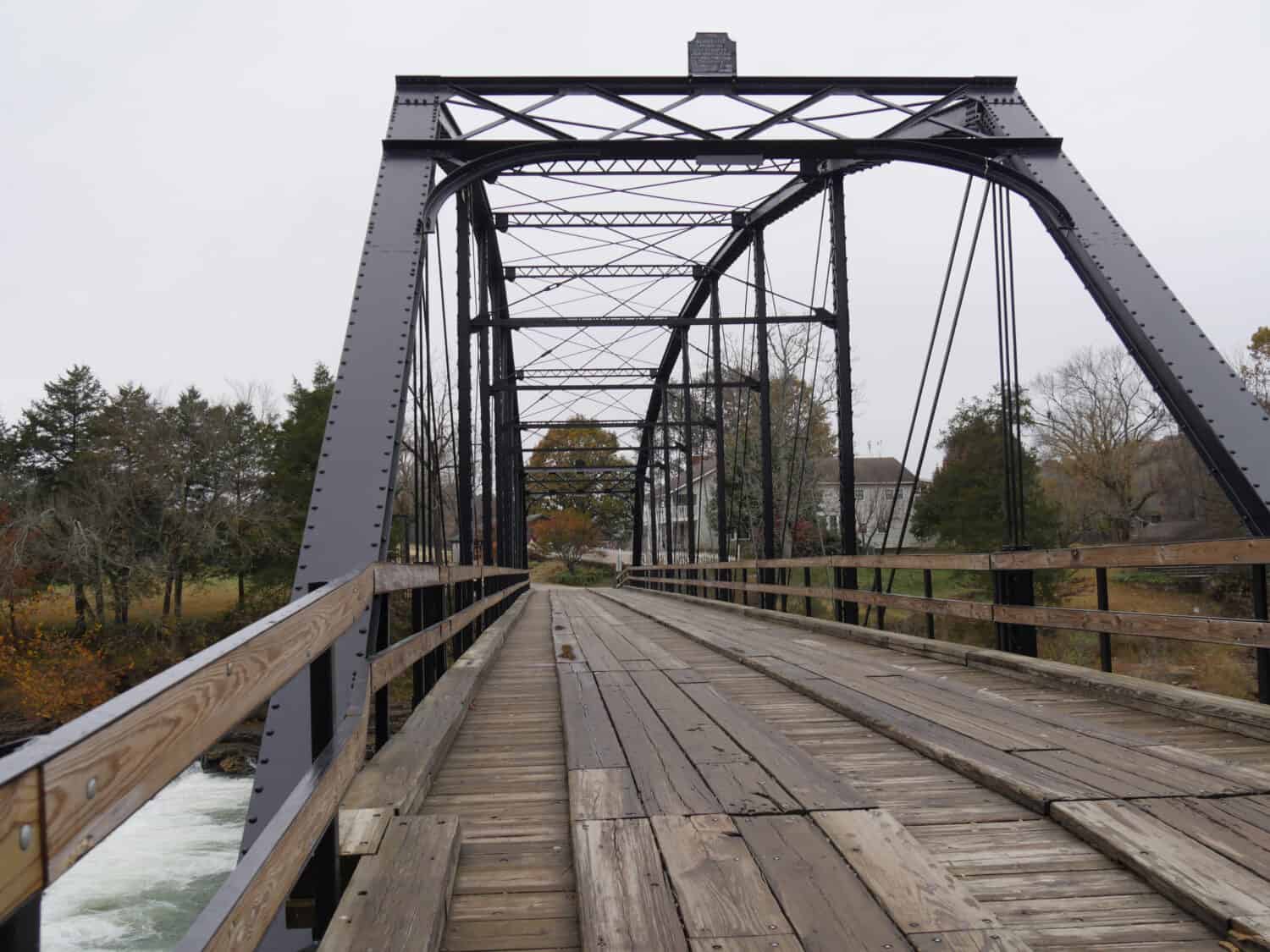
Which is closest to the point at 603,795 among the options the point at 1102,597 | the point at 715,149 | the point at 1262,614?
the point at 1262,614

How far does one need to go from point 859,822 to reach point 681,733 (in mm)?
1430

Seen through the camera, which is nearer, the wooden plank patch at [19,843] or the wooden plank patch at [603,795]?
the wooden plank patch at [19,843]

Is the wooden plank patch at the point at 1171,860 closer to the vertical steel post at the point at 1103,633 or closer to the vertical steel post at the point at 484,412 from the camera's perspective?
the vertical steel post at the point at 1103,633

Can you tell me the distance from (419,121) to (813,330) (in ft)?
83.1

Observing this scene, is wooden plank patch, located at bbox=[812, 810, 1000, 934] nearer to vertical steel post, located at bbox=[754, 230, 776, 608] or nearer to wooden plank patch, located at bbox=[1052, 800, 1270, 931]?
wooden plank patch, located at bbox=[1052, 800, 1270, 931]

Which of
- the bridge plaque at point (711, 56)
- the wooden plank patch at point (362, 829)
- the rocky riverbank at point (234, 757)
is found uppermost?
the bridge plaque at point (711, 56)

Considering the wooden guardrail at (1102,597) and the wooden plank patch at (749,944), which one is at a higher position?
the wooden guardrail at (1102,597)

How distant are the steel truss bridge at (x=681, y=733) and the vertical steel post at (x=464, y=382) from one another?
322 cm

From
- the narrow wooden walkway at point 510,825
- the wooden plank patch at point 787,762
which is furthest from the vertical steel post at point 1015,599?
the narrow wooden walkway at point 510,825

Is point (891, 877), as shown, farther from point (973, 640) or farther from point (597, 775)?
point (973, 640)

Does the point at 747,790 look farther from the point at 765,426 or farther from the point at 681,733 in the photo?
the point at 765,426

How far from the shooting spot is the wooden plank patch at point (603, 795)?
9.10 ft

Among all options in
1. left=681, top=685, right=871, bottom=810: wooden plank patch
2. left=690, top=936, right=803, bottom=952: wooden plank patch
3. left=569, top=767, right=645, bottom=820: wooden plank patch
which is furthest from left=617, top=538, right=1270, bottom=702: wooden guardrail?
left=690, top=936, right=803, bottom=952: wooden plank patch

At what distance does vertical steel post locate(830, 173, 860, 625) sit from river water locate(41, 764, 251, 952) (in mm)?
7928
